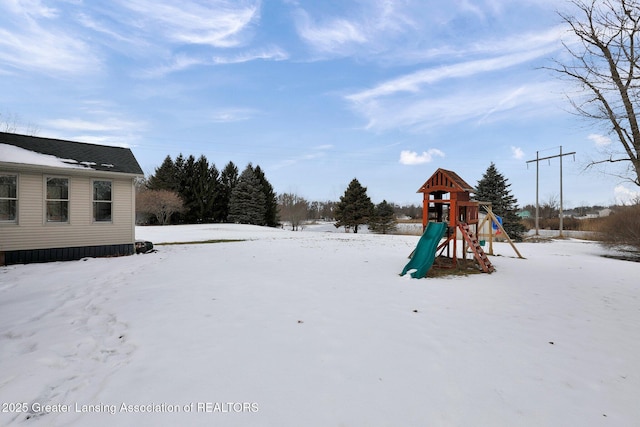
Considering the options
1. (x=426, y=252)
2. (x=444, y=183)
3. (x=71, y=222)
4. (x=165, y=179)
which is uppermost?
(x=165, y=179)

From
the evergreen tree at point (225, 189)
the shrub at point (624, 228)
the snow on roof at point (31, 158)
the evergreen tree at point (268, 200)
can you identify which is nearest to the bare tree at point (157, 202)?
the evergreen tree at point (225, 189)

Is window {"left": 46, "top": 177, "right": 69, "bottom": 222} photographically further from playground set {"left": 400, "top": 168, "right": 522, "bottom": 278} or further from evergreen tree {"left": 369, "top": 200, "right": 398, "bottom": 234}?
evergreen tree {"left": 369, "top": 200, "right": 398, "bottom": 234}

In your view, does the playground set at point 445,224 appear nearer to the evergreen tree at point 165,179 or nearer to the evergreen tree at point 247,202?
the evergreen tree at point 247,202

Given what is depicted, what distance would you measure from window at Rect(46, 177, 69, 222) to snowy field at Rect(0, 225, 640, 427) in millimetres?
4272

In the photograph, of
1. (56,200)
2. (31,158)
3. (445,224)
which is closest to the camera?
(445,224)

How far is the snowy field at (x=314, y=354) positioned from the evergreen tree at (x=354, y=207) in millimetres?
30816

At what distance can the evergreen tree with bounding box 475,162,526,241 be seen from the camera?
27391 mm

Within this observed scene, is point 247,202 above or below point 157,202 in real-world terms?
above

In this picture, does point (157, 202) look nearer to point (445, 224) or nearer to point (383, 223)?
point (383, 223)

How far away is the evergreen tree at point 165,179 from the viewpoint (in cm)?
3997

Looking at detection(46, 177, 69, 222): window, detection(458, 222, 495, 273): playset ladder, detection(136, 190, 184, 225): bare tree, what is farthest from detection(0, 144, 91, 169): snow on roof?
detection(136, 190, 184, 225): bare tree

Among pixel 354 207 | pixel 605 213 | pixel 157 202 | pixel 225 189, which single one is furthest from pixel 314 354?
pixel 605 213

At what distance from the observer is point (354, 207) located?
1489 inches

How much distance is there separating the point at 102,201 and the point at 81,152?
2109 mm
